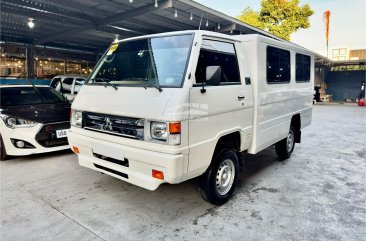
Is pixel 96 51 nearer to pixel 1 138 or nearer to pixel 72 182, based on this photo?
pixel 1 138

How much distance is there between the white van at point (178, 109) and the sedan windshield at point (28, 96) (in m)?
2.71

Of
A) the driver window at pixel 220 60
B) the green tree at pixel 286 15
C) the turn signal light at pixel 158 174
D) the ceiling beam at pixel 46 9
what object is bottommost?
the turn signal light at pixel 158 174

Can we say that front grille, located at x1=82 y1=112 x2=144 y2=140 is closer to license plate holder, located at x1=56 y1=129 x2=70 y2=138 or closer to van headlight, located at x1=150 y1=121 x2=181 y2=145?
van headlight, located at x1=150 y1=121 x2=181 y2=145

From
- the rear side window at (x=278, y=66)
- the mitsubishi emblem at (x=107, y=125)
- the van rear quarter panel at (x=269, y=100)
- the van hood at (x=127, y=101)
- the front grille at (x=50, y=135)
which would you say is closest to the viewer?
the van hood at (x=127, y=101)

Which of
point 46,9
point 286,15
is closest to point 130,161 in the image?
point 46,9

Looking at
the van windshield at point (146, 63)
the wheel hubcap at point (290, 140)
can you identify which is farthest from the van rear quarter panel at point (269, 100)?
the van windshield at point (146, 63)

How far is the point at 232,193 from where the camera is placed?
3520mm

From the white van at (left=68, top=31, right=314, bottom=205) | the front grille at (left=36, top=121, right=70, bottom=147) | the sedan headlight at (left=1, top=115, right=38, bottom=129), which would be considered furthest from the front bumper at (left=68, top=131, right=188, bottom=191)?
the sedan headlight at (left=1, top=115, right=38, bottom=129)

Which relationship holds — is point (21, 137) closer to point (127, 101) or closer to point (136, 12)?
point (127, 101)

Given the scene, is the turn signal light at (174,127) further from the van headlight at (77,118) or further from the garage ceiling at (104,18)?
the garage ceiling at (104,18)

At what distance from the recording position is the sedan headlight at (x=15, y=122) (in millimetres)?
4699

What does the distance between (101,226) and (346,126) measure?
978 centimetres

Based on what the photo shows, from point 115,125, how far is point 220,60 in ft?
4.78

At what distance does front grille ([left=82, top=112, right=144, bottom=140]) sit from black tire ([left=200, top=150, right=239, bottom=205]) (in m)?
0.95
